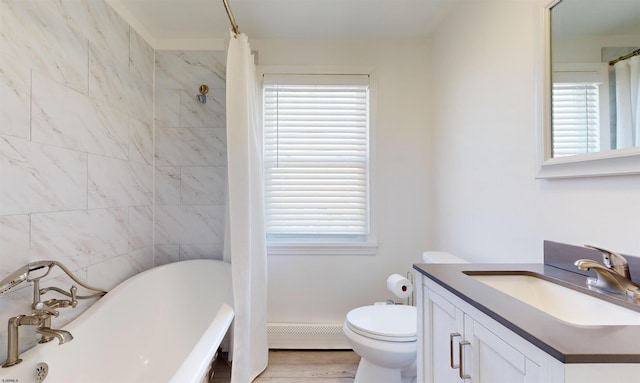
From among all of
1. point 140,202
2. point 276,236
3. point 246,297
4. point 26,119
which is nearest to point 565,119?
point 246,297

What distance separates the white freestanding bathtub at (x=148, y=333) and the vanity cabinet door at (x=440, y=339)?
796 millimetres

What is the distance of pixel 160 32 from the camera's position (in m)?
1.96

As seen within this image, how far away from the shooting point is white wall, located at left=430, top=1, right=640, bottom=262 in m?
0.87

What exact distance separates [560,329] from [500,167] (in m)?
0.94

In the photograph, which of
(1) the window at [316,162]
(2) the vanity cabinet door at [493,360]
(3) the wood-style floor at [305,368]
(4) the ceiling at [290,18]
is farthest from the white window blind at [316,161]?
(2) the vanity cabinet door at [493,360]

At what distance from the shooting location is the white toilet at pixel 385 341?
1296 mm

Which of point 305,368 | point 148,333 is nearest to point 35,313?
point 148,333

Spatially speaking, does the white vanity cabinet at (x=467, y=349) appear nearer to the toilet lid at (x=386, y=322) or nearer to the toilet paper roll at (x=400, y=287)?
the toilet lid at (x=386, y=322)

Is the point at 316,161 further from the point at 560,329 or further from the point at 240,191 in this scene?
the point at 560,329

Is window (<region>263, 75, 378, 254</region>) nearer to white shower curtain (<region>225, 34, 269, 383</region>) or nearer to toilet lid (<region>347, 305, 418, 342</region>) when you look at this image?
white shower curtain (<region>225, 34, 269, 383</region>)

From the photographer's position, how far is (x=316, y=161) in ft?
6.69

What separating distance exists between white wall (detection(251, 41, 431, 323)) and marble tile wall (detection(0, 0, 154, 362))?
3.05ft

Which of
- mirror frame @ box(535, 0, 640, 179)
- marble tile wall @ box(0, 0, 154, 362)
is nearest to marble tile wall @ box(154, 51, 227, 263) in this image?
marble tile wall @ box(0, 0, 154, 362)

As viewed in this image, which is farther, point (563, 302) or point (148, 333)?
point (148, 333)
